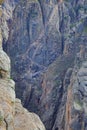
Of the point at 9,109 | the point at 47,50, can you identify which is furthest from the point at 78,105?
the point at 47,50

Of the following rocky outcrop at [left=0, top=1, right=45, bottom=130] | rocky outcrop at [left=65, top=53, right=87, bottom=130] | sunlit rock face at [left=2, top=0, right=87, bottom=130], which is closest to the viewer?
rocky outcrop at [left=0, top=1, right=45, bottom=130]

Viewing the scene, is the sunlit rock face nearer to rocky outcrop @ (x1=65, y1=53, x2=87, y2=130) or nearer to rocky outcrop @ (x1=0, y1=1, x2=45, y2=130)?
rocky outcrop @ (x1=65, y1=53, x2=87, y2=130)

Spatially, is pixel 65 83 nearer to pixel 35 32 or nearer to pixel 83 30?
pixel 83 30

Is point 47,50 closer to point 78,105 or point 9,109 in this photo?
point 78,105

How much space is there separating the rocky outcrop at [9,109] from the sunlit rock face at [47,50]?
5529 centimetres

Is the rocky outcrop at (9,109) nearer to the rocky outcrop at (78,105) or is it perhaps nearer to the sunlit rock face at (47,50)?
the rocky outcrop at (78,105)

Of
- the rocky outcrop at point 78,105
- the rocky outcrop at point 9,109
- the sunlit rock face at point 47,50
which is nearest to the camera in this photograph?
the rocky outcrop at point 9,109

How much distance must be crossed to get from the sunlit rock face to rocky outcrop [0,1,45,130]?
55.3 m

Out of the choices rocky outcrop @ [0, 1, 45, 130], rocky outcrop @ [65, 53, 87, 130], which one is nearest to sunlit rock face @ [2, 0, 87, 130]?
rocky outcrop @ [65, 53, 87, 130]

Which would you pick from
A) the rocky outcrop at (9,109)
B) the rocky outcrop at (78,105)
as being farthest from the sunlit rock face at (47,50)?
the rocky outcrop at (9,109)

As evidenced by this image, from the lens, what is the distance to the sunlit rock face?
109 meters

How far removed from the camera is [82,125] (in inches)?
3334

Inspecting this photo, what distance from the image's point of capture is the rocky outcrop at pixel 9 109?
3369 cm

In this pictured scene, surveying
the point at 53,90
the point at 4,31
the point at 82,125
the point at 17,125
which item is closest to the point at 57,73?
the point at 53,90
